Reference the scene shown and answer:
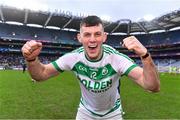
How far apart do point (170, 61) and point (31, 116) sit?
7968 centimetres

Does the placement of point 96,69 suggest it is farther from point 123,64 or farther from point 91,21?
point 91,21

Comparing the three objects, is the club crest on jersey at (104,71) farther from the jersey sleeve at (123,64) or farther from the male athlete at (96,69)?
the jersey sleeve at (123,64)

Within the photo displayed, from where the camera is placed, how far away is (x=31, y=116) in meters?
12.2

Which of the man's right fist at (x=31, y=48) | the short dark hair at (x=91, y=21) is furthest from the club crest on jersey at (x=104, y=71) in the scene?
the man's right fist at (x=31, y=48)

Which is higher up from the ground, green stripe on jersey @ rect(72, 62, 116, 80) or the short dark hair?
the short dark hair

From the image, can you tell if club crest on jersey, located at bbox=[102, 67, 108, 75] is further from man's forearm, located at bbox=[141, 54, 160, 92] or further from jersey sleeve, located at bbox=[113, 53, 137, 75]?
man's forearm, located at bbox=[141, 54, 160, 92]

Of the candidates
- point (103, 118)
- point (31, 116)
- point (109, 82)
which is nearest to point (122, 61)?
point (109, 82)

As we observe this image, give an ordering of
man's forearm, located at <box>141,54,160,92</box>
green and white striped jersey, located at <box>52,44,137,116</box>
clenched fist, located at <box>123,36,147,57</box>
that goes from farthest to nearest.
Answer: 1. green and white striped jersey, located at <box>52,44,137,116</box>
2. man's forearm, located at <box>141,54,160,92</box>
3. clenched fist, located at <box>123,36,147,57</box>

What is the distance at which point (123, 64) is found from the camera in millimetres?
5316

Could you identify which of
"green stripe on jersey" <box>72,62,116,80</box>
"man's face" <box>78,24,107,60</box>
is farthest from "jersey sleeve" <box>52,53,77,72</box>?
"man's face" <box>78,24,107,60</box>

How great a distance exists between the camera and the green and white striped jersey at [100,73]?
5.38 m

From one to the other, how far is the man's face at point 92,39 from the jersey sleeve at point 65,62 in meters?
0.46

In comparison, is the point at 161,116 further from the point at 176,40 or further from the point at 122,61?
the point at 176,40

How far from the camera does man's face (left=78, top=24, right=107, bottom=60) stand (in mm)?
5082
